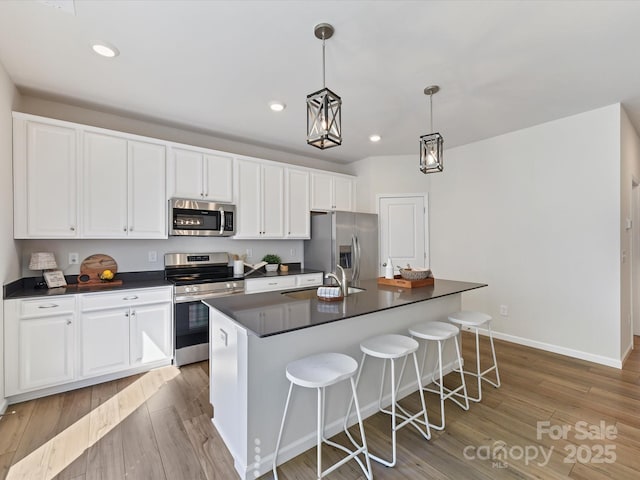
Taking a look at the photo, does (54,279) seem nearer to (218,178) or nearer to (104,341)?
(104,341)

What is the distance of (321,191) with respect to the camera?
179 inches

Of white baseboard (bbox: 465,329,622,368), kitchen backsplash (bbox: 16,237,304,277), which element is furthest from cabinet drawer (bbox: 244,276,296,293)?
white baseboard (bbox: 465,329,622,368)

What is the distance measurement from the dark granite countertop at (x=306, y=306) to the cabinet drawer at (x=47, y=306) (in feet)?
4.64

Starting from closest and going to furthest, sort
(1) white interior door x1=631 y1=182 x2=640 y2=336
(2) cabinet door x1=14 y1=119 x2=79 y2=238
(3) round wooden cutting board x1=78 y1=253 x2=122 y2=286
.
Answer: (2) cabinet door x1=14 y1=119 x2=79 y2=238, (3) round wooden cutting board x1=78 y1=253 x2=122 y2=286, (1) white interior door x1=631 y1=182 x2=640 y2=336

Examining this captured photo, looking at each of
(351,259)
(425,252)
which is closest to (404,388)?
(351,259)

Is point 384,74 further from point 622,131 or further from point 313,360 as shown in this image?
point 622,131

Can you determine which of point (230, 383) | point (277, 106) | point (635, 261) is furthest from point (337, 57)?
point (635, 261)

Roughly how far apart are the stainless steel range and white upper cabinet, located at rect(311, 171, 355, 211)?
5.76ft

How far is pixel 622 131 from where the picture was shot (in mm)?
3070

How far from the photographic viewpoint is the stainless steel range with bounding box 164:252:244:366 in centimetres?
307

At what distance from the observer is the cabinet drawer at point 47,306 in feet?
7.76

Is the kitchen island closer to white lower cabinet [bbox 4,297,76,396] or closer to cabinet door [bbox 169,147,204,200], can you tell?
white lower cabinet [bbox 4,297,76,396]

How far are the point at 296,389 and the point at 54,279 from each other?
256cm

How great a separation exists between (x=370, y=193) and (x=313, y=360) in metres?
3.49
